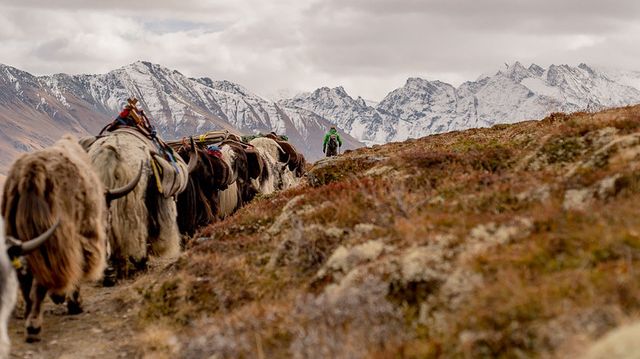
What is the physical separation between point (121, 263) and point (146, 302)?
235 centimetres

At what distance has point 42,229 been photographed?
8.06 m

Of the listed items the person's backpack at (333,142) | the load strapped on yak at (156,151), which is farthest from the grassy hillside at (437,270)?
the person's backpack at (333,142)

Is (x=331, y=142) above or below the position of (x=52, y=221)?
above

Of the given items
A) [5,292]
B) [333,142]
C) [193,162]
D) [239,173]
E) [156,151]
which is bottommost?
[5,292]

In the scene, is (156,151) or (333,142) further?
(333,142)

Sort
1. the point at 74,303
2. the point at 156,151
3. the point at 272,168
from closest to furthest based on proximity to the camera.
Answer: the point at 74,303, the point at 156,151, the point at 272,168

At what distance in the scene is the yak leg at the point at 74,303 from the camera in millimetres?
9545

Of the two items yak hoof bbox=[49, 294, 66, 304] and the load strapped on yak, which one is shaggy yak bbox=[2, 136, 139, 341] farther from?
the load strapped on yak

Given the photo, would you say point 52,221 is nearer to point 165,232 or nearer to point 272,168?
point 165,232

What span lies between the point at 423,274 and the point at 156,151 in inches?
311

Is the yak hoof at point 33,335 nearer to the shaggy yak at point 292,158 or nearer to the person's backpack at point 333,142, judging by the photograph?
the shaggy yak at point 292,158

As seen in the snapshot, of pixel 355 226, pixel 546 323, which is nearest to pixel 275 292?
pixel 355 226

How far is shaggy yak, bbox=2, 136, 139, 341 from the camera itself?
26.6 feet

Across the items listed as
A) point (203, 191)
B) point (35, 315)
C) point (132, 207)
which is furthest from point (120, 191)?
point (203, 191)
